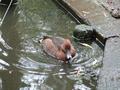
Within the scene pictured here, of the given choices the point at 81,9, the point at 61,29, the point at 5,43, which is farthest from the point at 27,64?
the point at 81,9

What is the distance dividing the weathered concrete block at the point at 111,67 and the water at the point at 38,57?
0.93 ft

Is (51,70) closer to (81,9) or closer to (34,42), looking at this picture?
(34,42)

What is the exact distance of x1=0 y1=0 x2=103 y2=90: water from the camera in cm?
750

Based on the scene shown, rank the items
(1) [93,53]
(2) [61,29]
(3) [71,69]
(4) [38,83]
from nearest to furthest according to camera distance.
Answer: (4) [38,83]
(3) [71,69]
(1) [93,53]
(2) [61,29]

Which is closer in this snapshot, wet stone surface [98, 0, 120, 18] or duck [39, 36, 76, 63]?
duck [39, 36, 76, 63]

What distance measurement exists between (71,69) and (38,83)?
84cm

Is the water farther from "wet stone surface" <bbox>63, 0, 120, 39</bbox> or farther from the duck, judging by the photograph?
"wet stone surface" <bbox>63, 0, 120, 39</bbox>

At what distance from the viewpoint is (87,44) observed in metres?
9.01

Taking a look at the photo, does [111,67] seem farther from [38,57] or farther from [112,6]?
[112,6]

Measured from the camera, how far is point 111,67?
24.3 feet

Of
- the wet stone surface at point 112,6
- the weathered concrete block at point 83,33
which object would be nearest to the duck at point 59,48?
the weathered concrete block at point 83,33

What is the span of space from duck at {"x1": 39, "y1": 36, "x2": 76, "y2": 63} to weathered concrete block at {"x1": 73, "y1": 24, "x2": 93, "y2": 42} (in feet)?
2.00

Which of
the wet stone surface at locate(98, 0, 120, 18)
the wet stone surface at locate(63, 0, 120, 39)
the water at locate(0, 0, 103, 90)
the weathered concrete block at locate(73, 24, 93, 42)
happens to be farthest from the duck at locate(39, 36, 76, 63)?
the wet stone surface at locate(98, 0, 120, 18)

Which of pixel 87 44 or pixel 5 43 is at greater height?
pixel 5 43
